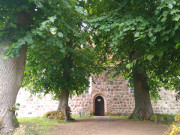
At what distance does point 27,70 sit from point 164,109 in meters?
12.2

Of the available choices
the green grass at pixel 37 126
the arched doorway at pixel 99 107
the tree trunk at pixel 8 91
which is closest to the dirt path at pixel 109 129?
the green grass at pixel 37 126

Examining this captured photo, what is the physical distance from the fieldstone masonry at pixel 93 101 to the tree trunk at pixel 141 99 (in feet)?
13.6

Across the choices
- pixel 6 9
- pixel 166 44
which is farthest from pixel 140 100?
pixel 6 9

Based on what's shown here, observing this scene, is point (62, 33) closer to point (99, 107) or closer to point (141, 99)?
point (141, 99)

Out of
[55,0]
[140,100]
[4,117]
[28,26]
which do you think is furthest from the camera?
[140,100]

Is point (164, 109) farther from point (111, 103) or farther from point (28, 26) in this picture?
point (28, 26)

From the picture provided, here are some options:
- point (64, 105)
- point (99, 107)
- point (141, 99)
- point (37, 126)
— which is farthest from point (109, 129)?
point (99, 107)

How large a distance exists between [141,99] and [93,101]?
16.8ft

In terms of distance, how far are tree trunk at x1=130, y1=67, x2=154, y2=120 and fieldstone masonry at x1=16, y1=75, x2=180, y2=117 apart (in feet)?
13.6

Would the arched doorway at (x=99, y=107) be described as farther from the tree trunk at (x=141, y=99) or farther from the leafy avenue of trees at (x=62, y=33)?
the leafy avenue of trees at (x=62, y=33)

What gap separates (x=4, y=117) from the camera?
3.94m

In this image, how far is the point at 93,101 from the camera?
12875 mm

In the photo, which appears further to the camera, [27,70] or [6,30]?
[27,70]

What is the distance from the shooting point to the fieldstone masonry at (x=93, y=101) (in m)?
12.7
